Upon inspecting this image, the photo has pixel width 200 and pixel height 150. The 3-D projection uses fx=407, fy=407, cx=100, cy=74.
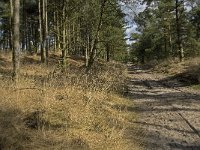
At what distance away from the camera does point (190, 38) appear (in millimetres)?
59594

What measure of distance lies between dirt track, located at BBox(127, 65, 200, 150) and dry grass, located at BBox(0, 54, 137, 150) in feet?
1.86

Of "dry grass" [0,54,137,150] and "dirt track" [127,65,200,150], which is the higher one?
"dry grass" [0,54,137,150]

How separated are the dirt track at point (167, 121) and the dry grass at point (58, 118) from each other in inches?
22.3

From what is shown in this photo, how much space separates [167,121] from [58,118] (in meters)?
3.93

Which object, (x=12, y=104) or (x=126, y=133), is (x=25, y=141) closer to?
(x=12, y=104)

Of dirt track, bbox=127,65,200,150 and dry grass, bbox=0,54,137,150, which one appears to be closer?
dry grass, bbox=0,54,137,150

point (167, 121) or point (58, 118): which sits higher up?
point (58, 118)

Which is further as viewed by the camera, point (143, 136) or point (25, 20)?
point (25, 20)

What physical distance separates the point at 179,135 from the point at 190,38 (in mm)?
50920

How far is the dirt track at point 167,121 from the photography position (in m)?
9.67

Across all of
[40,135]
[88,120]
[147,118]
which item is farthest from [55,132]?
[147,118]

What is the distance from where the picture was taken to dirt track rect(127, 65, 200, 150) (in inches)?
381

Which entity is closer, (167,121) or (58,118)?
(58,118)

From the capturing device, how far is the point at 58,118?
385 inches
